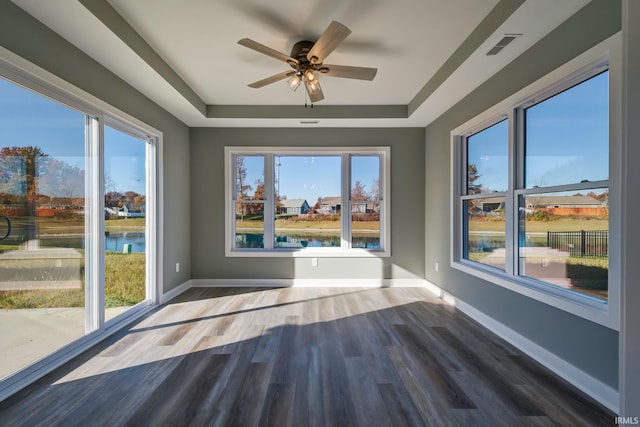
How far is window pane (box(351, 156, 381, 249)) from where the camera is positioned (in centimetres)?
477

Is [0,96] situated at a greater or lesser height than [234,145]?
lesser

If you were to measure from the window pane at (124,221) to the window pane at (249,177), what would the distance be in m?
1.46

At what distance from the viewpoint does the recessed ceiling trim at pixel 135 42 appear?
2031 millimetres

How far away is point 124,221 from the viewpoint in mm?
3166

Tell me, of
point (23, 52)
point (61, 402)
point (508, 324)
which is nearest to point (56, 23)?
point (23, 52)

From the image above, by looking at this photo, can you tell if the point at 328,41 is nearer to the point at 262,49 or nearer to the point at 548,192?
the point at 262,49

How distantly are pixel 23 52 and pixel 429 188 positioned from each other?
452 centimetres

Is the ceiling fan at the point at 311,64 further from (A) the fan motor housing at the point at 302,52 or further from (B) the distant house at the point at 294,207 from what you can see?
(B) the distant house at the point at 294,207

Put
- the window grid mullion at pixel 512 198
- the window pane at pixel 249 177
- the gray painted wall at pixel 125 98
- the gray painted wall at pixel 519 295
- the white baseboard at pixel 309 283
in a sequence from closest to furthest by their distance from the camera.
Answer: the gray painted wall at pixel 519 295 < the gray painted wall at pixel 125 98 < the window grid mullion at pixel 512 198 < the white baseboard at pixel 309 283 < the window pane at pixel 249 177

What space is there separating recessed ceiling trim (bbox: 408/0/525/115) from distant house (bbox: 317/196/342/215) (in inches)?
76.2

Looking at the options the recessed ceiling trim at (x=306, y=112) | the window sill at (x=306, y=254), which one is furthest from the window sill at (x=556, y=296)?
the recessed ceiling trim at (x=306, y=112)

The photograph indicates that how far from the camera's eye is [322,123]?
174 inches

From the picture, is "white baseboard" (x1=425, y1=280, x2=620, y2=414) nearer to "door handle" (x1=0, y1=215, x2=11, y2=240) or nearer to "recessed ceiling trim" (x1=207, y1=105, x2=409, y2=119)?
"recessed ceiling trim" (x1=207, y1=105, x2=409, y2=119)

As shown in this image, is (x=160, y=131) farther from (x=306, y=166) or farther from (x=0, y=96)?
(x=306, y=166)
